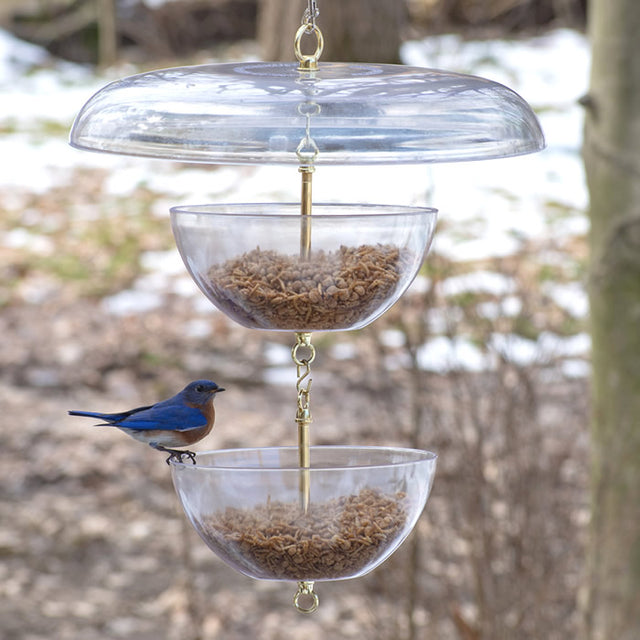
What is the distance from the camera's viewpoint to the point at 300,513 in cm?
178

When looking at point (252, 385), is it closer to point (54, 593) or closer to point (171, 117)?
point (54, 593)

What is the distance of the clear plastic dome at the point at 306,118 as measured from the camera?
1.62m

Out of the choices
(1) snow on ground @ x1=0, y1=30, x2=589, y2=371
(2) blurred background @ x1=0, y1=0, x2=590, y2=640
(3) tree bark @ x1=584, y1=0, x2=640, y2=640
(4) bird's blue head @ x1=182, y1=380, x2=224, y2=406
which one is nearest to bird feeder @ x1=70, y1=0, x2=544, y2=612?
(4) bird's blue head @ x1=182, y1=380, x2=224, y2=406

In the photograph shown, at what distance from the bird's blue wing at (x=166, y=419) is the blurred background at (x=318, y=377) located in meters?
1.75

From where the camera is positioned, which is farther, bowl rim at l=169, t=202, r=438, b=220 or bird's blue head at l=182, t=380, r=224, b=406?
bird's blue head at l=182, t=380, r=224, b=406

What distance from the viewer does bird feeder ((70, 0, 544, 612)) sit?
1.64m

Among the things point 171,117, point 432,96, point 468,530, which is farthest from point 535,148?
point 468,530

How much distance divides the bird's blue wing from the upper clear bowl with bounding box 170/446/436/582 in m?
0.07

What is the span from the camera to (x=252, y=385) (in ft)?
20.0

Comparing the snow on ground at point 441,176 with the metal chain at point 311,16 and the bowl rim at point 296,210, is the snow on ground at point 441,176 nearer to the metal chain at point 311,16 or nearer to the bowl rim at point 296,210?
the bowl rim at point 296,210

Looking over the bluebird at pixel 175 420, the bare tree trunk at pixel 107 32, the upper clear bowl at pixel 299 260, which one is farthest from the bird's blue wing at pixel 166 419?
the bare tree trunk at pixel 107 32

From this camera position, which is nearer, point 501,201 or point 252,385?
point 252,385

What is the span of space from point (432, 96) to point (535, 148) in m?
0.23

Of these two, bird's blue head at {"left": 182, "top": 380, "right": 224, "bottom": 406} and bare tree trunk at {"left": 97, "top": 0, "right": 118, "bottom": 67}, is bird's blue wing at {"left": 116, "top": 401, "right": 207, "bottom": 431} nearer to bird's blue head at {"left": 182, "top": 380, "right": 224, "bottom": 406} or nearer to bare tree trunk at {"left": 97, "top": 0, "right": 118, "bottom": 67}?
bird's blue head at {"left": 182, "top": 380, "right": 224, "bottom": 406}
